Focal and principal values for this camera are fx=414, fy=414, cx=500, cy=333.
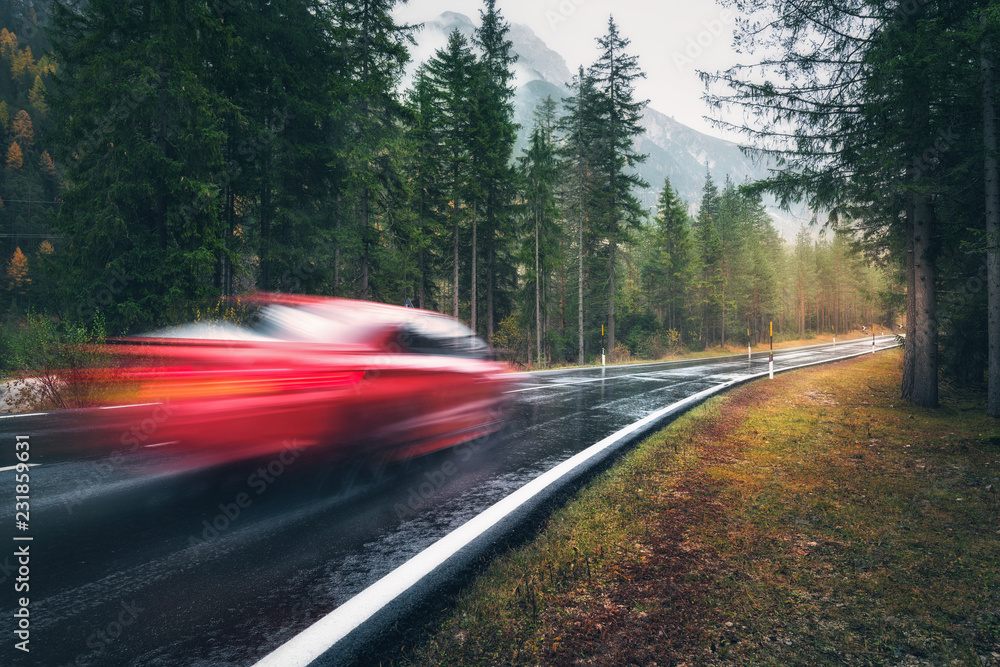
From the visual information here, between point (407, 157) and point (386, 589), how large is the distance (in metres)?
21.0

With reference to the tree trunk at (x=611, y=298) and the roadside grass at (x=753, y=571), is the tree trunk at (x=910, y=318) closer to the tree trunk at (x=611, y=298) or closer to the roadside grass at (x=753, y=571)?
the roadside grass at (x=753, y=571)

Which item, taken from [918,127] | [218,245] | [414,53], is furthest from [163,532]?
[414,53]

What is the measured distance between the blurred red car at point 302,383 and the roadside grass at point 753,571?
267 cm

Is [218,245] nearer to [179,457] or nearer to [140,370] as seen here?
[140,370]

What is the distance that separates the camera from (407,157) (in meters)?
20.5

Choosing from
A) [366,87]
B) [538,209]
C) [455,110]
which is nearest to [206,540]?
[366,87]

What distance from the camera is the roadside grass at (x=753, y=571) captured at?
2158 mm

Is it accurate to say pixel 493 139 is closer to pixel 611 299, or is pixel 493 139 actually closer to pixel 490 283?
pixel 490 283

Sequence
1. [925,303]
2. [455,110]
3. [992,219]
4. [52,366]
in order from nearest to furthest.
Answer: [992,219] < [52,366] < [925,303] < [455,110]

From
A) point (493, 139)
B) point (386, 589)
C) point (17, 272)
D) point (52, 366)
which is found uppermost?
point (493, 139)

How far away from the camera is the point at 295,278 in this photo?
17422mm

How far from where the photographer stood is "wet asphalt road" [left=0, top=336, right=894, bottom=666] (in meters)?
2.11

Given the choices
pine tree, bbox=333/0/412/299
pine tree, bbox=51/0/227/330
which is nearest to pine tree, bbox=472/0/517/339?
pine tree, bbox=333/0/412/299

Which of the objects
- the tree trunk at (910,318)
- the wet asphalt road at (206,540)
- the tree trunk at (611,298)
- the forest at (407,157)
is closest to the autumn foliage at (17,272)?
the forest at (407,157)
